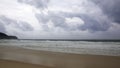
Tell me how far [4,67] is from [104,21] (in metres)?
5.75

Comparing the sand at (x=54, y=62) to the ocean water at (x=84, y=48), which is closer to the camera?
the sand at (x=54, y=62)

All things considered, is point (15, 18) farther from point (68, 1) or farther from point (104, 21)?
point (104, 21)

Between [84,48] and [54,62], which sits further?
[84,48]

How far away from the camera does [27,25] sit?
384 inches

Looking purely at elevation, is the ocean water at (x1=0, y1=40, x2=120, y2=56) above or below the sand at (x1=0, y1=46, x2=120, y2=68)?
above

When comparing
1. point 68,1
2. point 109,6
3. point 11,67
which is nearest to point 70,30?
point 68,1

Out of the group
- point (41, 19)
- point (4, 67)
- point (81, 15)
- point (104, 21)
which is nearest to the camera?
point (4, 67)

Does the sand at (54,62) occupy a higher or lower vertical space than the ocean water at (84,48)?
lower

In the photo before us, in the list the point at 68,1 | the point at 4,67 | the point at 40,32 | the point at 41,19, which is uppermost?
the point at 68,1

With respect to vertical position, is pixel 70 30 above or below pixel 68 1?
below

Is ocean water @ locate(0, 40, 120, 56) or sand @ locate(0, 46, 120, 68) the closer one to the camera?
sand @ locate(0, 46, 120, 68)

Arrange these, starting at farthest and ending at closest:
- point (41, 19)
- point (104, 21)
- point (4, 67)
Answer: point (41, 19), point (104, 21), point (4, 67)

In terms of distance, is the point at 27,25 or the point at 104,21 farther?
the point at 27,25

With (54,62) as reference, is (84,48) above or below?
above
